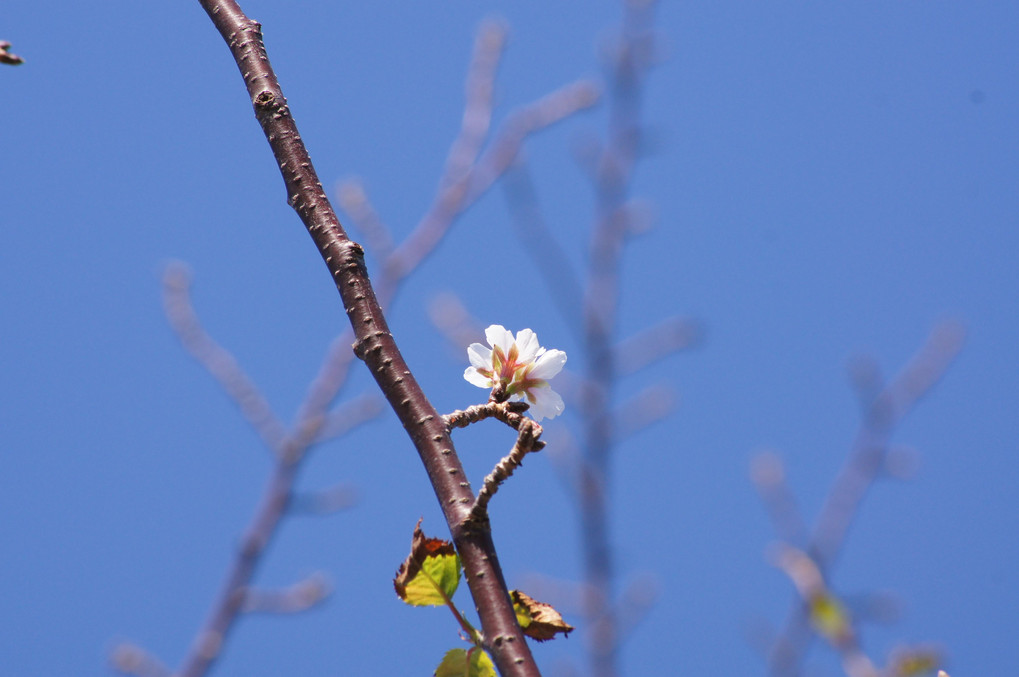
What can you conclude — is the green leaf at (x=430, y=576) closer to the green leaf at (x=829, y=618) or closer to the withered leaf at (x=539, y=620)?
the withered leaf at (x=539, y=620)

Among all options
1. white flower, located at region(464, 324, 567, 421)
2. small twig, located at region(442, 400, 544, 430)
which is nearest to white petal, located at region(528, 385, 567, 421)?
white flower, located at region(464, 324, 567, 421)

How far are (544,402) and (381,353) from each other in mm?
433

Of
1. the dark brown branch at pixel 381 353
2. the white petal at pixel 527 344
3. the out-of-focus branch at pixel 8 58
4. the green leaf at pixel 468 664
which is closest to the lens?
the out-of-focus branch at pixel 8 58

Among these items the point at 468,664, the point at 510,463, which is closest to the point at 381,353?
the point at 510,463

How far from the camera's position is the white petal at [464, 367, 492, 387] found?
139cm

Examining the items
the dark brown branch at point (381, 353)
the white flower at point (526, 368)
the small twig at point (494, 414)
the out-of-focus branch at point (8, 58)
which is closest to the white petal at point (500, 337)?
the white flower at point (526, 368)

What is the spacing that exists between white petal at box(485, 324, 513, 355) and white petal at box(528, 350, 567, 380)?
0.06 m

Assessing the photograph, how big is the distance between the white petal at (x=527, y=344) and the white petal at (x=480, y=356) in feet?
0.23

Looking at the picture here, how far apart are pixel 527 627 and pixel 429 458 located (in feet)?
0.96

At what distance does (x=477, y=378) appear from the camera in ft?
4.60

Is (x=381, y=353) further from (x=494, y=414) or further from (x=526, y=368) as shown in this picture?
(x=526, y=368)

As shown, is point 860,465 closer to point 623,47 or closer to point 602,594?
point 602,594

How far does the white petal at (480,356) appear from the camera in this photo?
1.41 m

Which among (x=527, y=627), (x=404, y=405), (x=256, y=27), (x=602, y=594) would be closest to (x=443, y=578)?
(x=527, y=627)
